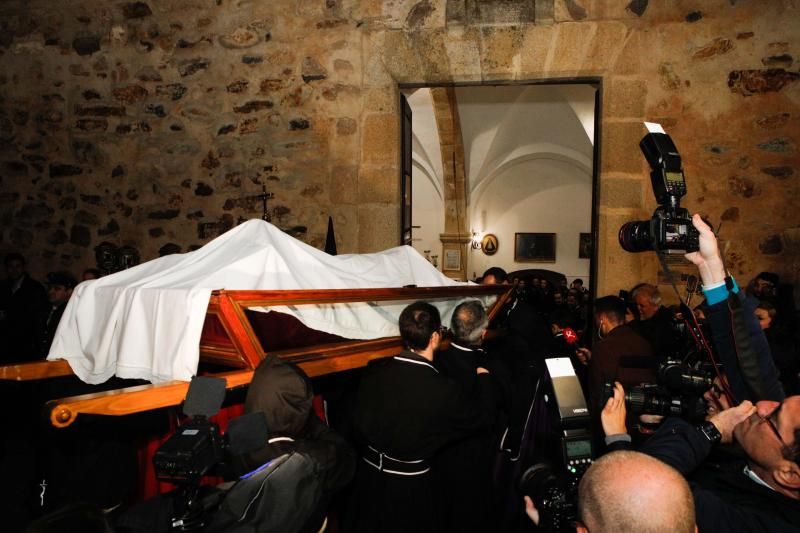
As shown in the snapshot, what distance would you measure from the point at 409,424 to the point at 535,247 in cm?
1317

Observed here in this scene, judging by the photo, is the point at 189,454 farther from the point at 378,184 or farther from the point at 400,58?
the point at 400,58

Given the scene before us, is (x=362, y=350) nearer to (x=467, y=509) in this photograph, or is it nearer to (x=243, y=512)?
(x=467, y=509)

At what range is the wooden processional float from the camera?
1928 mm

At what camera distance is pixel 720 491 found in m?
1.55

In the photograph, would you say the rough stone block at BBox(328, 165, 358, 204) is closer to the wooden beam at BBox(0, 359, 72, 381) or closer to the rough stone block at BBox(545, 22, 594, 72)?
the rough stone block at BBox(545, 22, 594, 72)

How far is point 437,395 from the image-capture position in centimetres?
236

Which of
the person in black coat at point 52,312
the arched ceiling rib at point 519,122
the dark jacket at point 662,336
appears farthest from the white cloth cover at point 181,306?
the arched ceiling rib at point 519,122

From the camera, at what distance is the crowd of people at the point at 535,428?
4.36ft

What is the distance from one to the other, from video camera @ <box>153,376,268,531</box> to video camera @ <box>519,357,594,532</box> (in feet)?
2.66

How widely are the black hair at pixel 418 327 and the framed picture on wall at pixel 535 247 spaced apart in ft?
42.4

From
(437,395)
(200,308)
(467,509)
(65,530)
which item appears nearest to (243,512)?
(65,530)

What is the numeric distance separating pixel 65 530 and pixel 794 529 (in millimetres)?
1635

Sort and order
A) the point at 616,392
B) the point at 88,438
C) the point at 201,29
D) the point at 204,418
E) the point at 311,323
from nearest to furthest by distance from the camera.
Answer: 1. the point at 204,418
2. the point at 616,392
3. the point at 88,438
4. the point at 311,323
5. the point at 201,29

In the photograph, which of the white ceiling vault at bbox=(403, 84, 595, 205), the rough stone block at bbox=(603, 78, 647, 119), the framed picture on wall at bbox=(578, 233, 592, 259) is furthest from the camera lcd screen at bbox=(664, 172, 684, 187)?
the framed picture on wall at bbox=(578, 233, 592, 259)
